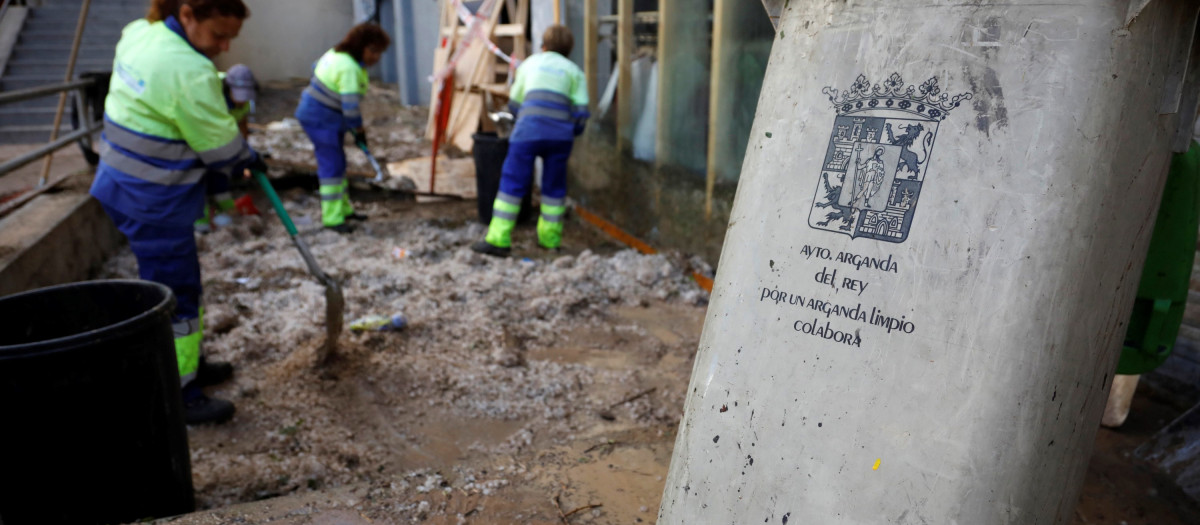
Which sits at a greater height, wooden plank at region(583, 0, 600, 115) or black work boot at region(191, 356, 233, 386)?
wooden plank at region(583, 0, 600, 115)

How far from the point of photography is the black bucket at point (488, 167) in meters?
5.73

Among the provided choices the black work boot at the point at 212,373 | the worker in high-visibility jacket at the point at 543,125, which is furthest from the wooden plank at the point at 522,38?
the black work boot at the point at 212,373

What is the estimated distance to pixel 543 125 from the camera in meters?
4.99

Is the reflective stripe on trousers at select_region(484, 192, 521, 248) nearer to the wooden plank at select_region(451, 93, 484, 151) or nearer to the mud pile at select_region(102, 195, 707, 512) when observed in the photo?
the mud pile at select_region(102, 195, 707, 512)

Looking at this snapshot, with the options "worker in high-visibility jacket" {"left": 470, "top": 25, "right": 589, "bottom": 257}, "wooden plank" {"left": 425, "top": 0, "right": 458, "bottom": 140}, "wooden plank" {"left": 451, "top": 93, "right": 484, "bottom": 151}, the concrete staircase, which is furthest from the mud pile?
the concrete staircase

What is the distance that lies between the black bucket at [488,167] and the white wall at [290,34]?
2.68m

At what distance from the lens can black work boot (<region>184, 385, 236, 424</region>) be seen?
9.16 ft

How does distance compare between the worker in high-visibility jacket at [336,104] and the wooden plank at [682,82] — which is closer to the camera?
the wooden plank at [682,82]

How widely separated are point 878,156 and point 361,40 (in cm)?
510

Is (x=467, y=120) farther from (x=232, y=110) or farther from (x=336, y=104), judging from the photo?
(x=232, y=110)

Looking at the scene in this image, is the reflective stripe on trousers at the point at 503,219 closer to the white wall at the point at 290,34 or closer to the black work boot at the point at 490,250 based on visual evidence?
the black work boot at the point at 490,250

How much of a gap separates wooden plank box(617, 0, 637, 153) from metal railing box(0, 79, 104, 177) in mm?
3515

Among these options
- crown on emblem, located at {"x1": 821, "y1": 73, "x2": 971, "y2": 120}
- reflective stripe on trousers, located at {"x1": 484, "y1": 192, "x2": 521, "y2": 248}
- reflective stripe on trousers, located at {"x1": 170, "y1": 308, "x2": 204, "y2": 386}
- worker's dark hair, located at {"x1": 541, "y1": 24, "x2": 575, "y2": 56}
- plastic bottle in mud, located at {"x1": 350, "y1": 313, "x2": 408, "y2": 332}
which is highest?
worker's dark hair, located at {"x1": 541, "y1": 24, "x2": 575, "y2": 56}

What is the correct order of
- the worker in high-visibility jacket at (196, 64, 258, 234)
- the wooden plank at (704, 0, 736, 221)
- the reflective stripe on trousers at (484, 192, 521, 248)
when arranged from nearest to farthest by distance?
the wooden plank at (704, 0, 736, 221), the worker in high-visibility jacket at (196, 64, 258, 234), the reflective stripe on trousers at (484, 192, 521, 248)
